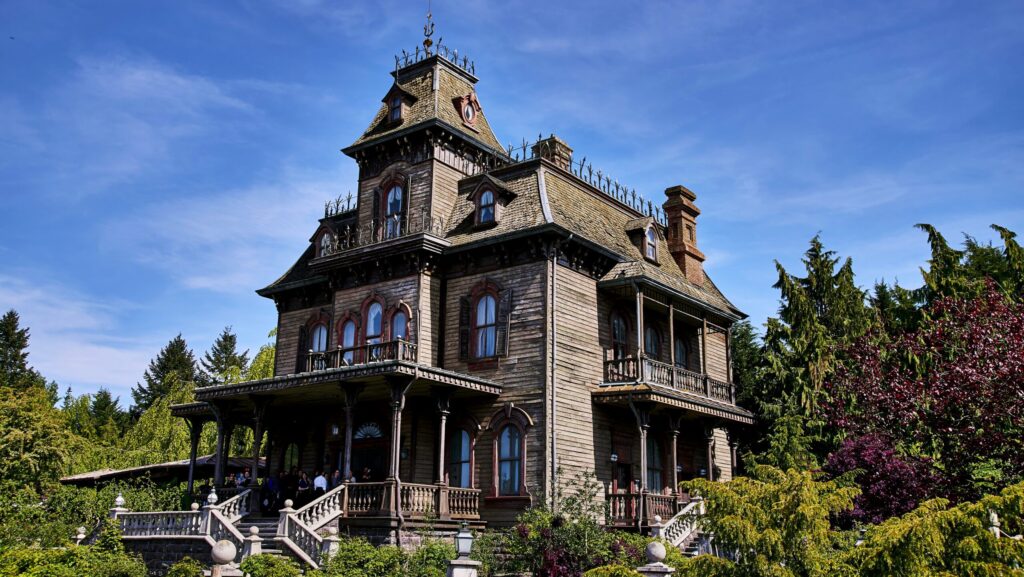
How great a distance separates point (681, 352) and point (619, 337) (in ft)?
13.4

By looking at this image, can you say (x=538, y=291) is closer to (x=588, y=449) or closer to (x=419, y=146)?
(x=588, y=449)

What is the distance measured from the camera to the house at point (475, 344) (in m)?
24.6

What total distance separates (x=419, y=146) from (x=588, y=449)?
11028 mm

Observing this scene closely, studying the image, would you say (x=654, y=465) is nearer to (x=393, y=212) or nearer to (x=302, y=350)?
(x=393, y=212)

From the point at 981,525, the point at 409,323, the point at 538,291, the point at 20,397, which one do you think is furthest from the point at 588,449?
the point at 20,397

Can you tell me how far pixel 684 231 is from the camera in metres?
34.0

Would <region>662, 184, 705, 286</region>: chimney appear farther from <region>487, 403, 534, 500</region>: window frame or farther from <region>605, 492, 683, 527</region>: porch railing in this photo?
<region>487, 403, 534, 500</region>: window frame

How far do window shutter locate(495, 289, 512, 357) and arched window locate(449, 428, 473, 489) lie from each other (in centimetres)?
251

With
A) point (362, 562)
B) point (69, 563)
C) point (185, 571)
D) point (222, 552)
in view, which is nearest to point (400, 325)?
point (362, 562)

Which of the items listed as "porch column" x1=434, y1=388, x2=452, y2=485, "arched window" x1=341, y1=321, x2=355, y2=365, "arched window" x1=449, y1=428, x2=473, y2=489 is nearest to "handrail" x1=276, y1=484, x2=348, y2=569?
"porch column" x1=434, y1=388, x2=452, y2=485

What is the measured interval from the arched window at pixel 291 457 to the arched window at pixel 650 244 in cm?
1326

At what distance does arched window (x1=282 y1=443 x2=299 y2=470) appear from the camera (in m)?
30.8

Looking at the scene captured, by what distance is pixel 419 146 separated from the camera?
29.5 m

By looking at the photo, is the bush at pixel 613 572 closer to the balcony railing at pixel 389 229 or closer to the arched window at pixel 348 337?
the balcony railing at pixel 389 229
